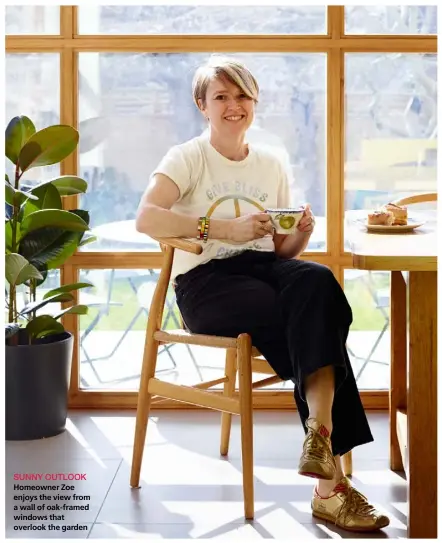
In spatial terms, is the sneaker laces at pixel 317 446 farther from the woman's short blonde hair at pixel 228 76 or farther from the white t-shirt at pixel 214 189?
the woman's short blonde hair at pixel 228 76

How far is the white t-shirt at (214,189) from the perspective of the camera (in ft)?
9.66

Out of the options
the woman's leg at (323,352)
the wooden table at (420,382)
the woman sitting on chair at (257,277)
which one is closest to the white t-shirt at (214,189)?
the woman sitting on chair at (257,277)

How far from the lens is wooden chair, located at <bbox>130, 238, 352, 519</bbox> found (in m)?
2.66

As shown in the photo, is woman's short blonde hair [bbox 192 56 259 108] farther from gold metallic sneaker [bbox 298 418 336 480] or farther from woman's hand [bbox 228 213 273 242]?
gold metallic sneaker [bbox 298 418 336 480]

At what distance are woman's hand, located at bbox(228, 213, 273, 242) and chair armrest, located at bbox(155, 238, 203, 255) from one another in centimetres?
13

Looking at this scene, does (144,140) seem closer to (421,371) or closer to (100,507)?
(100,507)

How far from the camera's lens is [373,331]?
392 cm

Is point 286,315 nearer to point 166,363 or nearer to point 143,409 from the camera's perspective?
point 143,409

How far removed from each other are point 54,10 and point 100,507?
215cm

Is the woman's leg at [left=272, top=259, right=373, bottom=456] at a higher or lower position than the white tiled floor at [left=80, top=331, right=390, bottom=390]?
higher

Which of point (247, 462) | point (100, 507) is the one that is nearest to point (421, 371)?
point (247, 462)

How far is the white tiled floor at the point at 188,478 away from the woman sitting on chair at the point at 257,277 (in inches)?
7.4

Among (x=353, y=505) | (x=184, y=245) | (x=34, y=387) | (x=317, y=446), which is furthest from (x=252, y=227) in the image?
(x=34, y=387)

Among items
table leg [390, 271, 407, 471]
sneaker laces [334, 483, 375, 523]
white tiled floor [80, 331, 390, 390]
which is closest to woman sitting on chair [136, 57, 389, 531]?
sneaker laces [334, 483, 375, 523]
